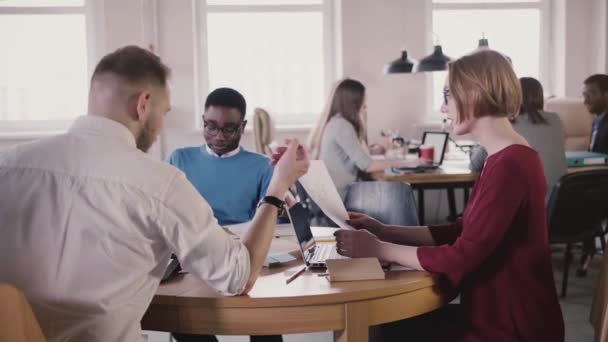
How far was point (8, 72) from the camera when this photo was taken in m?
6.28

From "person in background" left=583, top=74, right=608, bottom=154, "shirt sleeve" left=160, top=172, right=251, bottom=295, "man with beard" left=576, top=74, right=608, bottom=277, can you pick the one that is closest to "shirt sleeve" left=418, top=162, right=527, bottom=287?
"shirt sleeve" left=160, top=172, right=251, bottom=295

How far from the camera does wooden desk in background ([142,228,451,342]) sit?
4.77ft

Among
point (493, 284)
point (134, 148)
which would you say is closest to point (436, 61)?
point (493, 284)

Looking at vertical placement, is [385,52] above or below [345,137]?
above

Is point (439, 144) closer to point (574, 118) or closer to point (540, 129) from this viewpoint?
point (540, 129)

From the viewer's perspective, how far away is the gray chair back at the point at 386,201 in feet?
8.25

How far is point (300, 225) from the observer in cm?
175

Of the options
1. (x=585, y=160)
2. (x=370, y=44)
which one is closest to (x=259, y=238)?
(x=585, y=160)

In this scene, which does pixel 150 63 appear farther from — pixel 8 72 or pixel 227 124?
pixel 8 72

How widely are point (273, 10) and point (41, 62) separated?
2260mm

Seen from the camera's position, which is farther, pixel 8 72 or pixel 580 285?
pixel 8 72

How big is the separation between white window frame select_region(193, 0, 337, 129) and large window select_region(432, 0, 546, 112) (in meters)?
1.05

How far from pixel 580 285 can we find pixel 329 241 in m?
2.42

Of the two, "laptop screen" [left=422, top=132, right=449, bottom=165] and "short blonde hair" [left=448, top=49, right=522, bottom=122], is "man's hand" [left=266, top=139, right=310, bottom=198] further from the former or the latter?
"laptop screen" [left=422, top=132, right=449, bottom=165]
